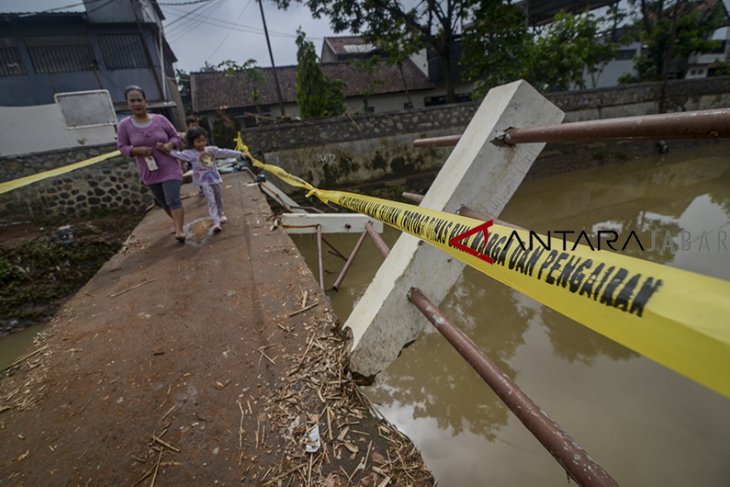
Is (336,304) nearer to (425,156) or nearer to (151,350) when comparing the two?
(151,350)

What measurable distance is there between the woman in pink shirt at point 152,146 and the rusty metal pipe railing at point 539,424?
3.21 meters

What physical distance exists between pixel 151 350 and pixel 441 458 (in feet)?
7.14

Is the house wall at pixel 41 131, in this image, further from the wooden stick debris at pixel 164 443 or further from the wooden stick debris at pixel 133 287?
the wooden stick debris at pixel 164 443

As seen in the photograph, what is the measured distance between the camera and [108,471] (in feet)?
3.65

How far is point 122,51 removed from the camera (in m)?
13.8

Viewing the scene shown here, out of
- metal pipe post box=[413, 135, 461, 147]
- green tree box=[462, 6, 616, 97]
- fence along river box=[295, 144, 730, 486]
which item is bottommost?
fence along river box=[295, 144, 730, 486]

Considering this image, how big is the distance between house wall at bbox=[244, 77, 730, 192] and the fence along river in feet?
14.1

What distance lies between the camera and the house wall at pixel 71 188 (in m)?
6.27

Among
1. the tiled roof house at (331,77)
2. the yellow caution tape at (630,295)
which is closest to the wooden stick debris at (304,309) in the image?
the yellow caution tape at (630,295)

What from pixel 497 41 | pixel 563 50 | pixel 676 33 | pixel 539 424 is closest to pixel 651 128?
pixel 539 424

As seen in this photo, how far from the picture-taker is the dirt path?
1075 millimetres

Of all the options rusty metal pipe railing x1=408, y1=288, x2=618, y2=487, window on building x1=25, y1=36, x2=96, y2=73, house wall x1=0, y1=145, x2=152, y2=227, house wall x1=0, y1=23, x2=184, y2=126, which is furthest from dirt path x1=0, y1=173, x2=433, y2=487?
window on building x1=25, y1=36, x2=96, y2=73

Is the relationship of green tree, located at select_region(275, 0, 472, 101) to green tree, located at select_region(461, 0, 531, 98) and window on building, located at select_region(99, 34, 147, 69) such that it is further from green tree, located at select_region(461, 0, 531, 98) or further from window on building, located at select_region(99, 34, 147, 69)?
window on building, located at select_region(99, 34, 147, 69)

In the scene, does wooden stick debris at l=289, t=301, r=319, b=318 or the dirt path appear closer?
the dirt path
